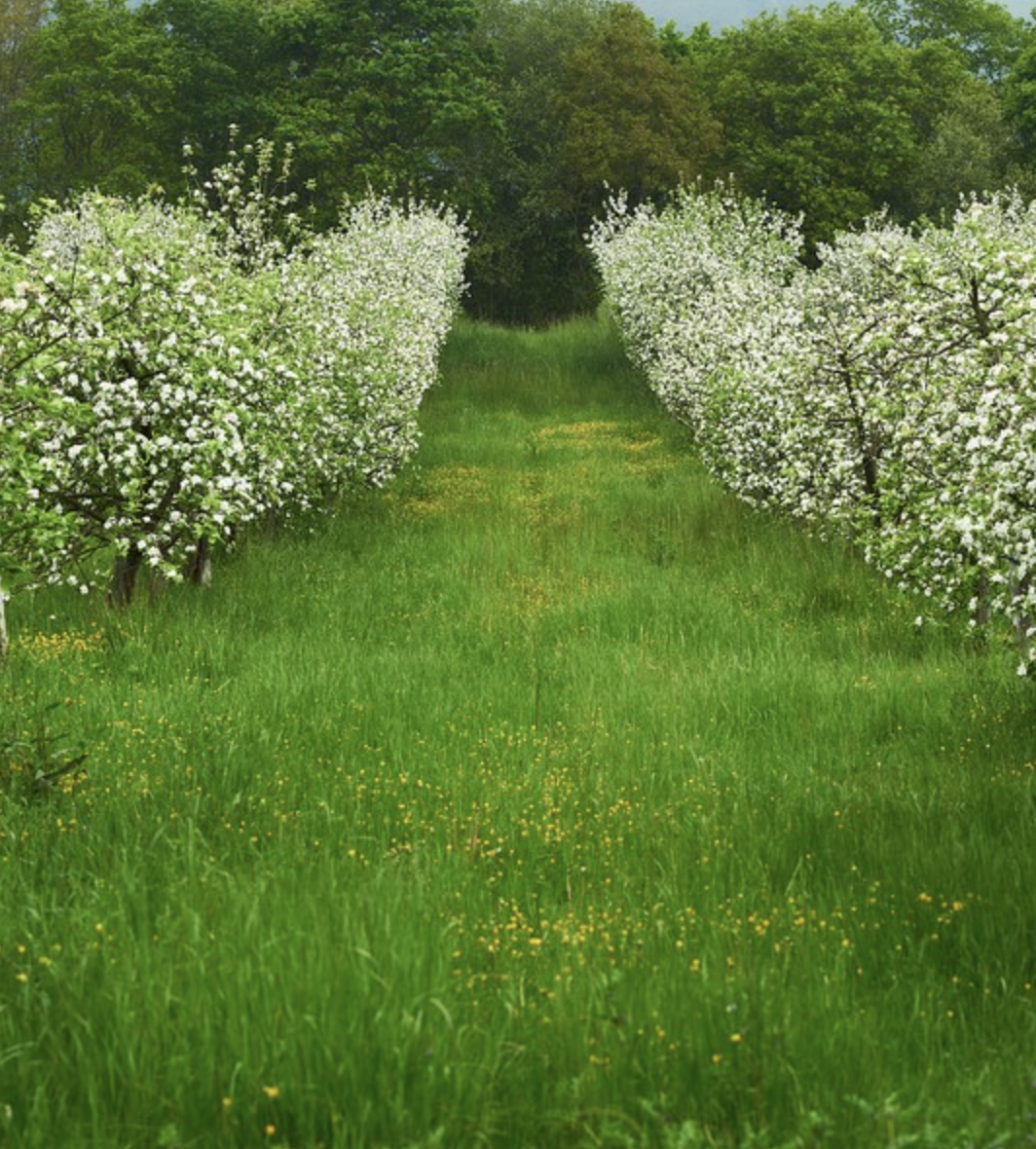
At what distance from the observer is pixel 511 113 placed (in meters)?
61.2

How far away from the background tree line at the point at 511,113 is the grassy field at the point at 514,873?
1758 inches

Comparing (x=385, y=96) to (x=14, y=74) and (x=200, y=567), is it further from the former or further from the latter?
(x=200, y=567)

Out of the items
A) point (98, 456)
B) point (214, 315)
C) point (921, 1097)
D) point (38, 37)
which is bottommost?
point (921, 1097)

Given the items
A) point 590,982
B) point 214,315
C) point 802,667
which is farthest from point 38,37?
point 590,982

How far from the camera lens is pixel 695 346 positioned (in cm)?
2539

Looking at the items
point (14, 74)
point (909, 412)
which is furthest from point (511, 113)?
point (909, 412)

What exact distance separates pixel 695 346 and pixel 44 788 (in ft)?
65.5

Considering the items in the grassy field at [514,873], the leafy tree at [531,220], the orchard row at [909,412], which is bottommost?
the grassy field at [514,873]

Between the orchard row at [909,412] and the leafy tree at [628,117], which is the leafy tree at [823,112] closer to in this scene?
the leafy tree at [628,117]

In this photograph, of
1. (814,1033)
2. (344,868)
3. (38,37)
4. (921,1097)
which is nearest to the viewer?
(921,1097)

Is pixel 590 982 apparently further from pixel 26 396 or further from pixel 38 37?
pixel 38 37

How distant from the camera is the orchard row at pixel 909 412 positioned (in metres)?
8.10

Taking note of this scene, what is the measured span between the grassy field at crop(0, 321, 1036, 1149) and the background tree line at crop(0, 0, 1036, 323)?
4465cm

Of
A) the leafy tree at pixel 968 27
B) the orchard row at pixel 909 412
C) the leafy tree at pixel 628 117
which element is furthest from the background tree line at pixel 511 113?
the orchard row at pixel 909 412
